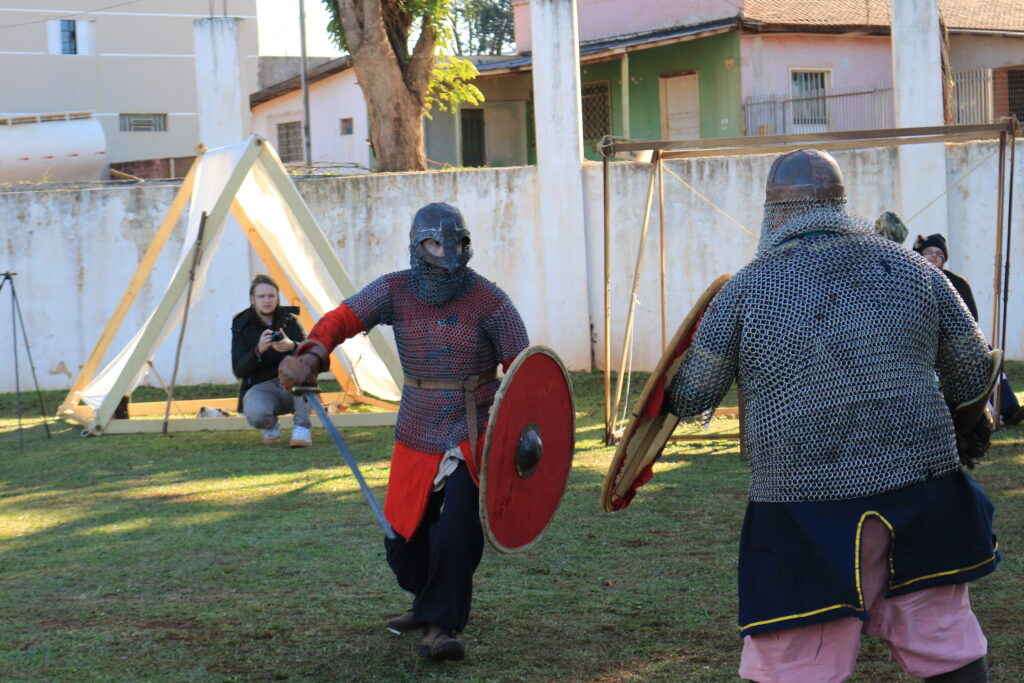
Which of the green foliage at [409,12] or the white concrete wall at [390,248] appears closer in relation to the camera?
the white concrete wall at [390,248]

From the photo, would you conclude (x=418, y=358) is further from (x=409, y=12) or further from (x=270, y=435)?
(x=409, y=12)

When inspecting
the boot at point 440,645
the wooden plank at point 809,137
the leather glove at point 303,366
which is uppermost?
the wooden plank at point 809,137

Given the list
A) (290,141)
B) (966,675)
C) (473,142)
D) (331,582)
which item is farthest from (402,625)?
(290,141)

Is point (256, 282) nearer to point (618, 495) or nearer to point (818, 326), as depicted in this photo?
point (618, 495)

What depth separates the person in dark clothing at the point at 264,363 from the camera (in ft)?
27.5

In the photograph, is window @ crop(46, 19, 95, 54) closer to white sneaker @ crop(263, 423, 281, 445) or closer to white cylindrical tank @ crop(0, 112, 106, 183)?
white cylindrical tank @ crop(0, 112, 106, 183)

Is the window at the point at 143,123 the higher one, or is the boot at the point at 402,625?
the window at the point at 143,123

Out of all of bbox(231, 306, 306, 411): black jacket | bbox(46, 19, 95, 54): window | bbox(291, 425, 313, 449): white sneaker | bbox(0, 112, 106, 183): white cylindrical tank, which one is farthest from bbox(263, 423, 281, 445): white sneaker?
bbox(46, 19, 95, 54): window

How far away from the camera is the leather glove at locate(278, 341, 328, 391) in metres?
3.89

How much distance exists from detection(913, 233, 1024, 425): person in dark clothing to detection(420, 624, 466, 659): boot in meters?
3.85

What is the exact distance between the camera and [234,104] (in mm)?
12602

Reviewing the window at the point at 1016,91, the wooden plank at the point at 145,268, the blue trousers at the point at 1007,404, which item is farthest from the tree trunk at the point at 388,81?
the window at the point at 1016,91

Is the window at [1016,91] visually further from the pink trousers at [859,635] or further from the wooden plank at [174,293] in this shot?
the pink trousers at [859,635]

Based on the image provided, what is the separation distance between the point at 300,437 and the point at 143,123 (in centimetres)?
1975
